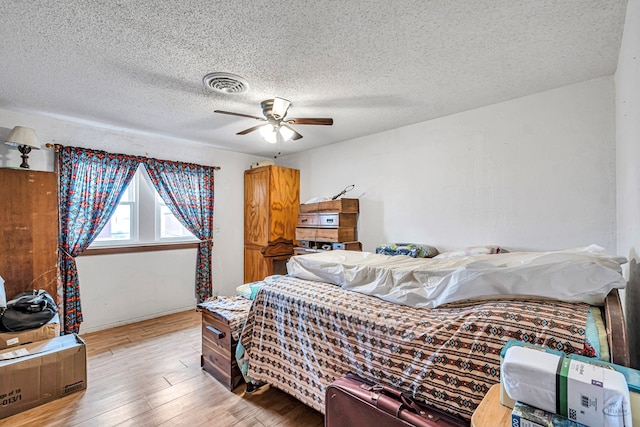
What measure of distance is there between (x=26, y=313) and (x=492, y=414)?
10.5 feet

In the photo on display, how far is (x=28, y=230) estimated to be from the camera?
271 cm

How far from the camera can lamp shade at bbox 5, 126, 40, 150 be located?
8.96 feet

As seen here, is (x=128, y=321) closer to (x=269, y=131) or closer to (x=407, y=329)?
(x=269, y=131)

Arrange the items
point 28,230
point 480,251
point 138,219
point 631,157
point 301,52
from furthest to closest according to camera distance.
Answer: point 138,219, point 28,230, point 480,251, point 301,52, point 631,157

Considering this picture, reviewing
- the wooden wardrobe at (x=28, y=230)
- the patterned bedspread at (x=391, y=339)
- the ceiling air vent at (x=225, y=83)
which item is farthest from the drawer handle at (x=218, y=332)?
the ceiling air vent at (x=225, y=83)

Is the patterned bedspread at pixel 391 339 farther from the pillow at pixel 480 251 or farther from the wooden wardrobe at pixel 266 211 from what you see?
the wooden wardrobe at pixel 266 211

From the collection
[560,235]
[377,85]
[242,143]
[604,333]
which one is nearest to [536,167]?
[560,235]

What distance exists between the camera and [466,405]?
3.82 ft

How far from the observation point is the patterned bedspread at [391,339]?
114cm

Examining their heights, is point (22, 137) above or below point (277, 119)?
below

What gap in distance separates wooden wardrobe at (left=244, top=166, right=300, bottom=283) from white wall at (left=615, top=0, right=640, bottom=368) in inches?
146

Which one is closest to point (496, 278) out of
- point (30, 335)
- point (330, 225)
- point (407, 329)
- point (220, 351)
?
point (407, 329)

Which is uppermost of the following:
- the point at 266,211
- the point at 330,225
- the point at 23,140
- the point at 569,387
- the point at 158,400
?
the point at 23,140

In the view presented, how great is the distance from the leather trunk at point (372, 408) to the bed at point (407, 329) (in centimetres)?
5
